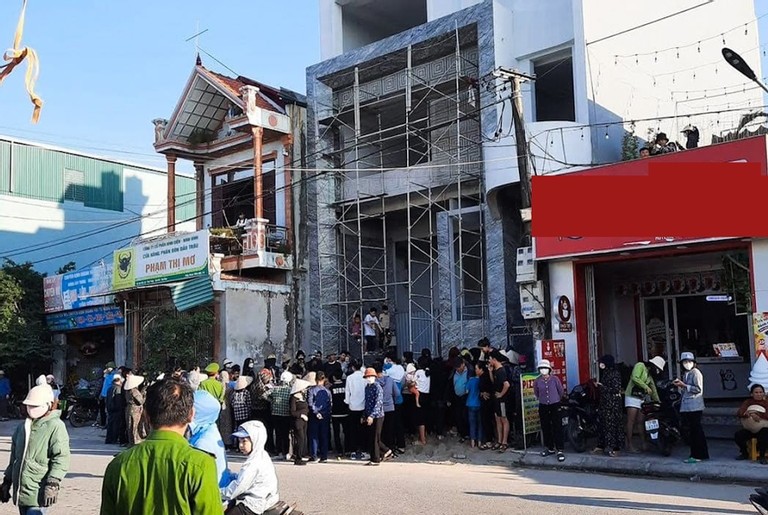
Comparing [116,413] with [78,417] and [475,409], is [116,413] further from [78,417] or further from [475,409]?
[475,409]

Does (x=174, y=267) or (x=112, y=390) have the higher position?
(x=174, y=267)

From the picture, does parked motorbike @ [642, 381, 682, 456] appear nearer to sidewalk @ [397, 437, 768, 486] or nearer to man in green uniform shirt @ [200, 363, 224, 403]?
sidewalk @ [397, 437, 768, 486]

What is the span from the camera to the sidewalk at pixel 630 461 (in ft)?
37.5

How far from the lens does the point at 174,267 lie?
22250 millimetres

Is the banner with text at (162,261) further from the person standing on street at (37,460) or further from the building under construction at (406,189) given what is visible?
the person standing on street at (37,460)

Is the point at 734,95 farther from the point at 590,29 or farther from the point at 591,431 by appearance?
the point at 591,431

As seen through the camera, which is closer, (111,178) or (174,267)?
(174,267)

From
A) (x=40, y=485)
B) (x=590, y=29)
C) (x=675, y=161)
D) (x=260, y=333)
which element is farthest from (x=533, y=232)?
(x=40, y=485)

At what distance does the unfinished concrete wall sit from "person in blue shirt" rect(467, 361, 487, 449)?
8855 mm

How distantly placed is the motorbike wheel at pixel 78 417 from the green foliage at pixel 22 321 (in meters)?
4.36

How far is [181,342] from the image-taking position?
22.0 metres

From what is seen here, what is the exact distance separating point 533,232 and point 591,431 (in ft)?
13.9

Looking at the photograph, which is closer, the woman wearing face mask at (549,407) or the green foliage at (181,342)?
the woman wearing face mask at (549,407)

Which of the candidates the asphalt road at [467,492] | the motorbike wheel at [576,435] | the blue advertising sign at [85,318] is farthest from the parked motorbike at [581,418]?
the blue advertising sign at [85,318]
